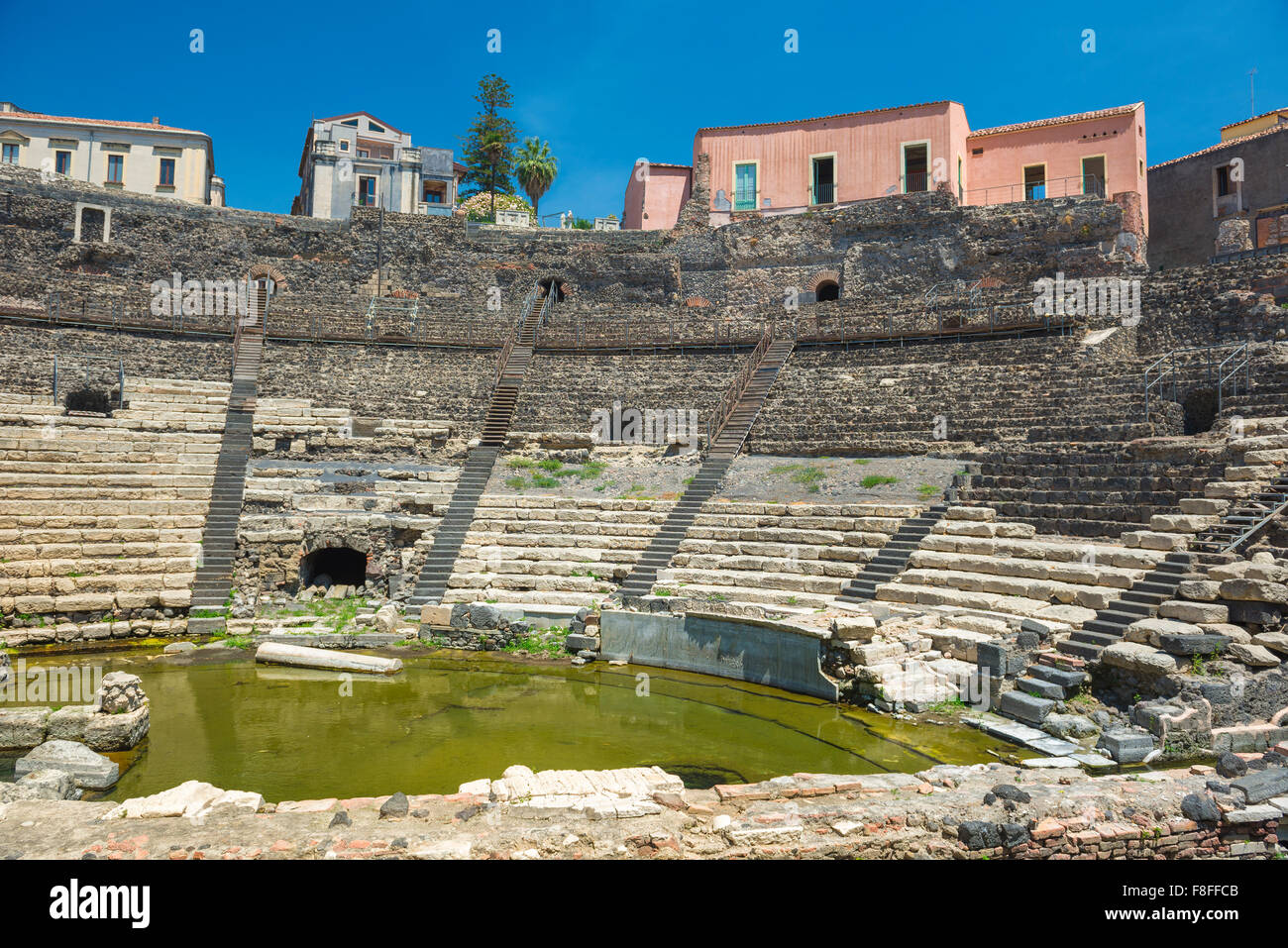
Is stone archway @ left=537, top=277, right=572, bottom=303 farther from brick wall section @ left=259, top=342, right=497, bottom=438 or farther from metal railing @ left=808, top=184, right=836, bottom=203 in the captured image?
metal railing @ left=808, top=184, right=836, bottom=203

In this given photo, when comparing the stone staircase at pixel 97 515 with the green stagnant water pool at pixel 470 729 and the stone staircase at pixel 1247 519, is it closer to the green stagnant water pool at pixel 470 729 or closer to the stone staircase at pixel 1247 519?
the green stagnant water pool at pixel 470 729

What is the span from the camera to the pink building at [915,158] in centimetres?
2684

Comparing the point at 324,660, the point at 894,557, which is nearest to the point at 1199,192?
the point at 894,557

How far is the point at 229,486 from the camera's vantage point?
55.1 feet

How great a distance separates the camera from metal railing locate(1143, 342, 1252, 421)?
14.9 m

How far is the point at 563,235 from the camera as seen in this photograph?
31031 millimetres

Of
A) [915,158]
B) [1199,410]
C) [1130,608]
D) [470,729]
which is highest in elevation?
[915,158]

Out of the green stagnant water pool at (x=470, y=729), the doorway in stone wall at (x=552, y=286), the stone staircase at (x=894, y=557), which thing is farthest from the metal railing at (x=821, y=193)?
the green stagnant water pool at (x=470, y=729)

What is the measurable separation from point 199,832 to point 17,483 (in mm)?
13258

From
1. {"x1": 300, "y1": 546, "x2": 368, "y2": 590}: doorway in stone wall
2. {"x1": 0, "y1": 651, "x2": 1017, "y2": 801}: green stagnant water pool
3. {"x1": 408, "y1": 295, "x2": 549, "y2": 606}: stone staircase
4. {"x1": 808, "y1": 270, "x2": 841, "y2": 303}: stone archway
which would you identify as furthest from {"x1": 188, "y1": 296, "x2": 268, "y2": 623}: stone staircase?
{"x1": 808, "y1": 270, "x2": 841, "y2": 303}: stone archway

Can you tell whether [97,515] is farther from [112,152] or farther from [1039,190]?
[1039,190]

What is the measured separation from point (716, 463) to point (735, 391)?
3696 mm

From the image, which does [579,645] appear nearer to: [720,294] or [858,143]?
[720,294]

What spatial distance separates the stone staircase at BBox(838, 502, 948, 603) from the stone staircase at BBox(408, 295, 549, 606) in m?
7.81
